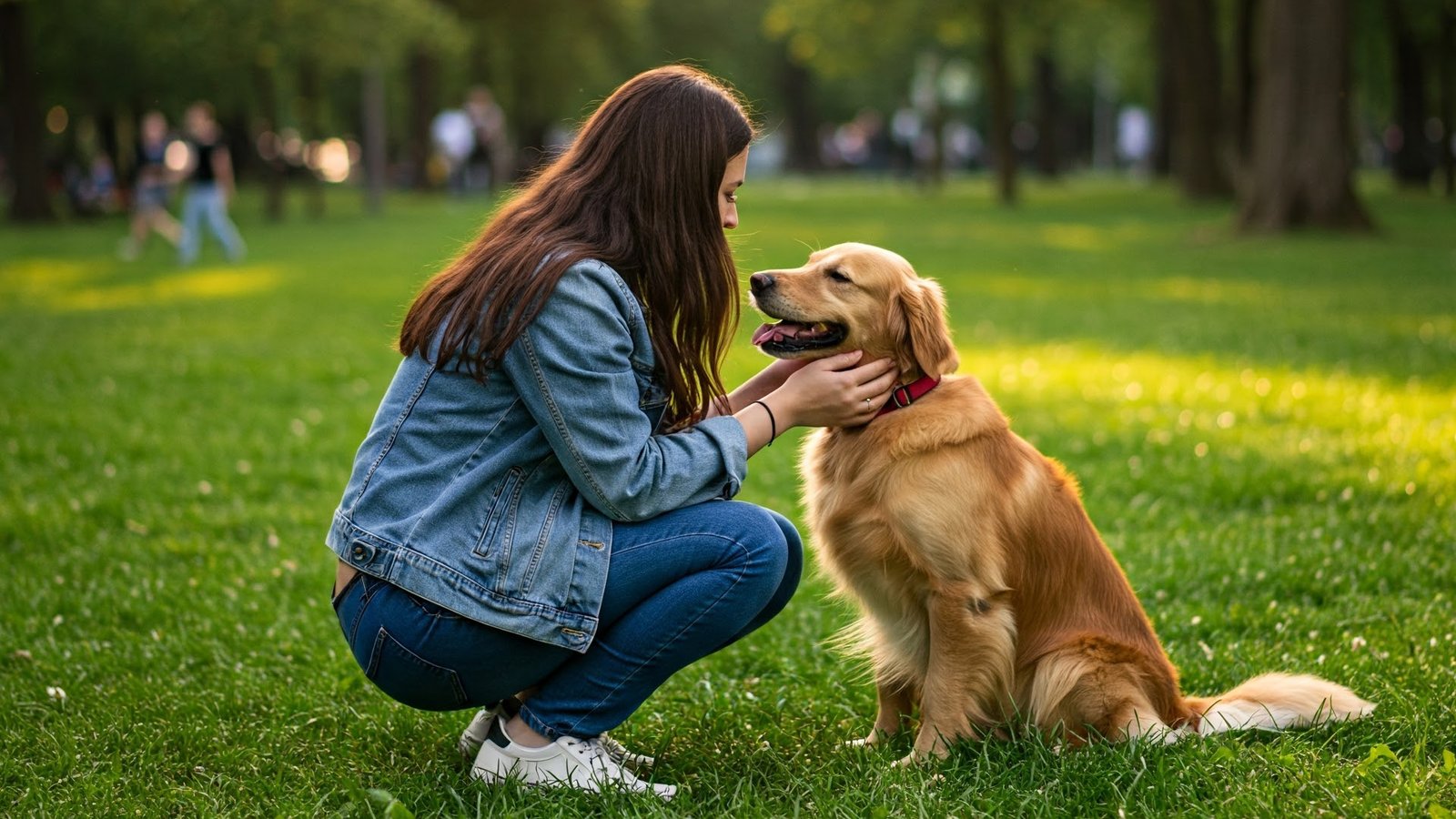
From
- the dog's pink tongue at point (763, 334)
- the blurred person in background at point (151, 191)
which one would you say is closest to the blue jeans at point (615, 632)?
the dog's pink tongue at point (763, 334)

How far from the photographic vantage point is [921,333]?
140 inches

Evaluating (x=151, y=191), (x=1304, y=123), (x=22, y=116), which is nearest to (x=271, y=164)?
(x=22, y=116)

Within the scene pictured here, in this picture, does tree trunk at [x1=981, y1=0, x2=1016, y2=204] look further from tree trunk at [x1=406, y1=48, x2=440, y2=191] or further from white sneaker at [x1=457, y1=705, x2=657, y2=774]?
white sneaker at [x1=457, y1=705, x2=657, y2=774]

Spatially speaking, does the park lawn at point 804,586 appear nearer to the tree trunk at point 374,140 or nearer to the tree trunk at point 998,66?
the tree trunk at point 998,66

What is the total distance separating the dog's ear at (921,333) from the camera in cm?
357

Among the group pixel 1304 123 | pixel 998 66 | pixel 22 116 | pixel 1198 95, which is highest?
pixel 22 116

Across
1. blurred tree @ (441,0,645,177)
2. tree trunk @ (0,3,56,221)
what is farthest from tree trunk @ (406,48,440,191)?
tree trunk @ (0,3,56,221)

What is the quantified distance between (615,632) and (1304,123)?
17.1m

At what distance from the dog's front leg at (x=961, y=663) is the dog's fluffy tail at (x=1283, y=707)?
0.60 m

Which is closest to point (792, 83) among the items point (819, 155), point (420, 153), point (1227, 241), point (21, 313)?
point (819, 155)

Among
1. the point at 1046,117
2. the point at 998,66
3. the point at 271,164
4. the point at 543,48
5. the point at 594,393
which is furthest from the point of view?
the point at 1046,117

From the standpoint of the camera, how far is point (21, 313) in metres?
13.1

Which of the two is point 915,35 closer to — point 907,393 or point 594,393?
point 907,393

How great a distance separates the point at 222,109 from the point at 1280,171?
35421mm
